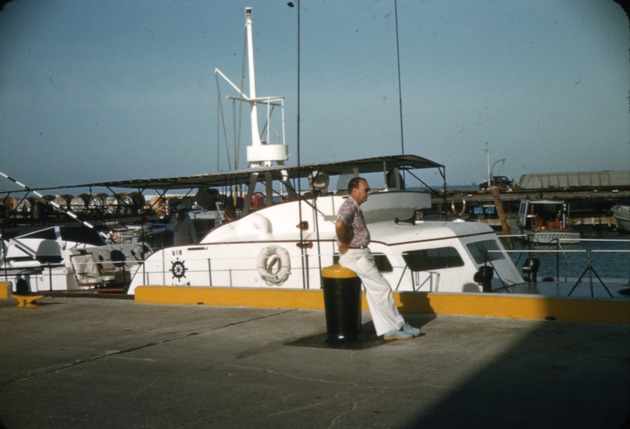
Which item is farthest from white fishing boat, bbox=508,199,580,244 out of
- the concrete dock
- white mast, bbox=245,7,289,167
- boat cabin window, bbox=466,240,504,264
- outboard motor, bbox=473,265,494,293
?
the concrete dock

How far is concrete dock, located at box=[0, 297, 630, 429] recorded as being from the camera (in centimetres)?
529

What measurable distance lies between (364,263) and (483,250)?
6.18 m

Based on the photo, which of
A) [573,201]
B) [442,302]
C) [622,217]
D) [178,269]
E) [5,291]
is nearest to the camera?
[442,302]

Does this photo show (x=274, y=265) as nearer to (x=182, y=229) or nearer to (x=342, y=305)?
(x=182, y=229)

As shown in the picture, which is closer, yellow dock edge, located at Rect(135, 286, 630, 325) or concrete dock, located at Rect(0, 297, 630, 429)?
concrete dock, located at Rect(0, 297, 630, 429)

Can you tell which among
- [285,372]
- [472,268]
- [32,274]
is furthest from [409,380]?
[32,274]

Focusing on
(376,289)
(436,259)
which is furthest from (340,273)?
(436,259)

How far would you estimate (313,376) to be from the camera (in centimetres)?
661

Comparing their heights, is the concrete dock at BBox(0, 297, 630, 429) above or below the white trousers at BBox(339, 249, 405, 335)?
below

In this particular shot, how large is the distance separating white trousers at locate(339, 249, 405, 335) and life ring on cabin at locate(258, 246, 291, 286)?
5.73 meters

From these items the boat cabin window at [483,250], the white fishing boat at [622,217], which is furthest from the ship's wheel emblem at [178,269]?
the white fishing boat at [622,217]

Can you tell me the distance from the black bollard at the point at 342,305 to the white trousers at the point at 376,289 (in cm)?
15

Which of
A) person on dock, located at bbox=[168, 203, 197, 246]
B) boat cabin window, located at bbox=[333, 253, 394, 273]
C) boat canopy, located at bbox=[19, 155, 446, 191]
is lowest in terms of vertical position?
boat cabin window, located at bbox=[333, 253, 394, 273]

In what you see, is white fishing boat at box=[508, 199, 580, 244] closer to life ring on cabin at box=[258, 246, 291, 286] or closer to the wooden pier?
the wooden pier
